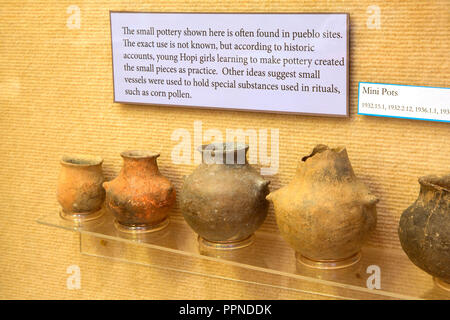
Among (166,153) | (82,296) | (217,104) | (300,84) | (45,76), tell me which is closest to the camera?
(300,84)

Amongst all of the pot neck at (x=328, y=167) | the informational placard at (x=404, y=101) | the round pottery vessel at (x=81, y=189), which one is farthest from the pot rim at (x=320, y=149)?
the round pottery vessel at (x=81, y=189)

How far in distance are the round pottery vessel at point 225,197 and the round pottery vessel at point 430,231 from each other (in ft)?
1.22

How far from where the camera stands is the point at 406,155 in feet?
4.93

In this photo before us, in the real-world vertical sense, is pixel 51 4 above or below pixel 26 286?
above

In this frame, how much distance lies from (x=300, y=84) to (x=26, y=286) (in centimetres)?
122

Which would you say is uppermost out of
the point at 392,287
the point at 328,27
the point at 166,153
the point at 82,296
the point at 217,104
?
the point at 328,27

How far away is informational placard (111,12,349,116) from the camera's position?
60.0 inches

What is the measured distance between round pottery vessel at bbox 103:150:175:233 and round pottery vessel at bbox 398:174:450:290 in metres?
0.65

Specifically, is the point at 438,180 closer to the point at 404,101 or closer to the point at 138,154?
the point at 404,101

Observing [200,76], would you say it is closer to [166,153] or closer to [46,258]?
[166,153]

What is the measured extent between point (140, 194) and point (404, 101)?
0.71m

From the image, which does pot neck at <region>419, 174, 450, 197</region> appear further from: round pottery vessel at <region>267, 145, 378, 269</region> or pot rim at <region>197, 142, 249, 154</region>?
pot rim at <region>197, 142, 249, 154</region>

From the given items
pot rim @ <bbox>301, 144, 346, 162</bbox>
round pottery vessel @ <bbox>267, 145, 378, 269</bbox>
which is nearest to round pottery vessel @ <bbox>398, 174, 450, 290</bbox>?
round pottery vessel @ <bbox>267, 145, 378, 269</bbox>
